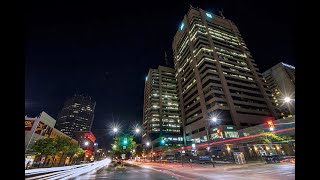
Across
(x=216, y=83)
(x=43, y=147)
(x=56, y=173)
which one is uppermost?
(x=216, y=83)

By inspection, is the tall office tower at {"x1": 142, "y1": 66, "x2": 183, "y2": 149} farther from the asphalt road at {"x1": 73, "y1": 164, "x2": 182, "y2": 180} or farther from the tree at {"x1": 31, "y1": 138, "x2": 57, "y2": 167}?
the asphalt road at {"x1": 73, "y1": 164, "x2": 182, "y2": 180}

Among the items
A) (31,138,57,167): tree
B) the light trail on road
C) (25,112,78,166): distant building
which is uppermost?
(25,112,78,166): distant building

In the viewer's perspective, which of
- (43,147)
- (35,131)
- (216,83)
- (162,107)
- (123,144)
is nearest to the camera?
(123,144)

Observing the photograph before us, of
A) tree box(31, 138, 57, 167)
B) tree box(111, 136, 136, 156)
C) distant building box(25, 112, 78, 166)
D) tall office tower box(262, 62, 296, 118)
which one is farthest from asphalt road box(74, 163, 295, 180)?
tall office tower box(262, 62, 296, 118)

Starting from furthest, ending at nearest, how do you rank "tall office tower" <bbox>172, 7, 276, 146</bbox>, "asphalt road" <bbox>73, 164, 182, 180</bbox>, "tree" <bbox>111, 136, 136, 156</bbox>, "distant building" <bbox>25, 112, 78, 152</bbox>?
1. "tall office tower" <bbox>172, 7, 276, 146</bbox>
2. "distant building" <bbox>25, 112, 78, 152</bbox>
3. "tree" <bbox>111, 136, 136, 156</bbox>
4. "asphalt road" <bbox>73, 164, 182, 180</bbox>

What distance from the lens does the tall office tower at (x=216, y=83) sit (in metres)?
86.9

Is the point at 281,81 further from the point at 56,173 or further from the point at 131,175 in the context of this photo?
the point at 56,173

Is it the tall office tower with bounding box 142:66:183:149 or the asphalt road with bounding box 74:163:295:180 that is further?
the tall office tower with bounding box 142:66:183:149

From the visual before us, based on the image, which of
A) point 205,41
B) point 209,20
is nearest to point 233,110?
point 205,41

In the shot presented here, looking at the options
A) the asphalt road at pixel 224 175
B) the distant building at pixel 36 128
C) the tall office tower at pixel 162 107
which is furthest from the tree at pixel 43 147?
the tall office tower at pixel 162 107

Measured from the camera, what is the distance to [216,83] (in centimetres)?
9575

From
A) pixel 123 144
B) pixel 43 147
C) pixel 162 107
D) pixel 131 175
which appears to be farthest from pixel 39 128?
pixel 162 107

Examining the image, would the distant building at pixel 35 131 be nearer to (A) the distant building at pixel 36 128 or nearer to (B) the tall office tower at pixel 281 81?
(A) the distant building at pixel 36 128

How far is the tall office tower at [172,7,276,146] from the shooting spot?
86875mm
